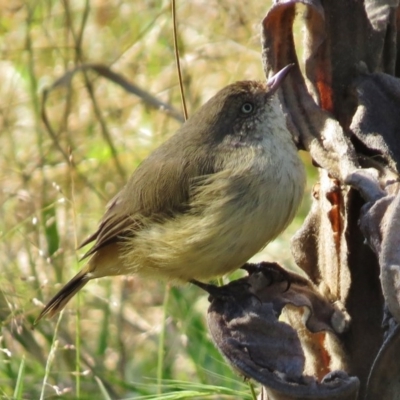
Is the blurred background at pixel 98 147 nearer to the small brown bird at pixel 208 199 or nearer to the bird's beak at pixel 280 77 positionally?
the small brown bird at pixel 208 199

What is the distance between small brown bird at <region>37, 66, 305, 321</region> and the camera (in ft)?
9.50

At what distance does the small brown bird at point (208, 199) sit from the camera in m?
2.90

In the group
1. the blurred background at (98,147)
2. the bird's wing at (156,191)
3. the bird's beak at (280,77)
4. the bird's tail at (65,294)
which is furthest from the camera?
the blurred background at (98,147)

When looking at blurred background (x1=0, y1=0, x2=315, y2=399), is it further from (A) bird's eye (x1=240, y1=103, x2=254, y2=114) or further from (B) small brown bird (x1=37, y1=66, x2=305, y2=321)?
(A) bird's eye (x1=240, y1=103, x2=254, y2=114)

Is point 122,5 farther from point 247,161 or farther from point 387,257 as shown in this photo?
point 387,257

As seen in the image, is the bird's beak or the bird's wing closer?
the bird's beak

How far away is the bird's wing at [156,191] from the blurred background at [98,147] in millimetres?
449

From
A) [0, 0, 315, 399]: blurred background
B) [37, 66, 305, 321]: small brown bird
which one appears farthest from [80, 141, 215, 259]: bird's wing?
[0, 0, 315, 399]: blurred background

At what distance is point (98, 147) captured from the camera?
5043 mm

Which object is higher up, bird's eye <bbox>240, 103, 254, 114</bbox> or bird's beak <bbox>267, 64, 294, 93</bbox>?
bird's beak <bbox>267, 64, 294, 93</bbox>

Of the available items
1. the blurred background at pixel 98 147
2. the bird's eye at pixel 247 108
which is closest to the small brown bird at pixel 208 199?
the bird's eye at pixel 247 108

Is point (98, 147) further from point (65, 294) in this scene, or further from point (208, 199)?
point (208, 199)

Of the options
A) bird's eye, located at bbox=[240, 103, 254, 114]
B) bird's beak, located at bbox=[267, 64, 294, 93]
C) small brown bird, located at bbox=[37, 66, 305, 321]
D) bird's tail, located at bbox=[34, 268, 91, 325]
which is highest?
bird's beak, located at bbox=[267, 64, 294, 93]

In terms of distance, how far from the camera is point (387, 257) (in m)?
1.75
